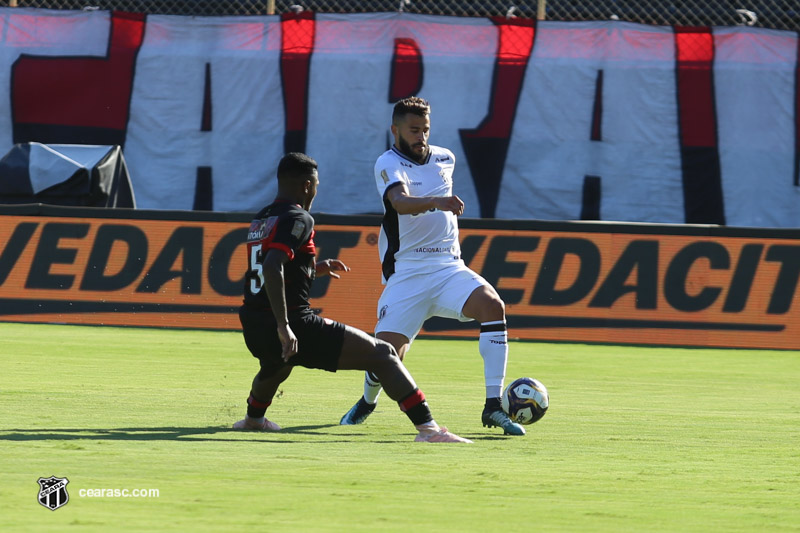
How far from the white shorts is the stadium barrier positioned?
280 inches

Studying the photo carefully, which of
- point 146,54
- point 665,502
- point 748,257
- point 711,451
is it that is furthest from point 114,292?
point 665,502

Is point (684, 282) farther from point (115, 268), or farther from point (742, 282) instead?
point (115, 268)

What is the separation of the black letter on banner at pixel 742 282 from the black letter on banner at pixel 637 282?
35.5 inches

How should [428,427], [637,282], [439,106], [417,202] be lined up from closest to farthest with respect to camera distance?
[428,427] → [417,202] → [637,282] → [439,106]

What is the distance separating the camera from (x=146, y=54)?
66.2ft

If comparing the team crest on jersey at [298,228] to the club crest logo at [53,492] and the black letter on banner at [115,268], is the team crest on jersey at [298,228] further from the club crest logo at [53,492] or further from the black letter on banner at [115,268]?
the black letter on banner at [115,268]

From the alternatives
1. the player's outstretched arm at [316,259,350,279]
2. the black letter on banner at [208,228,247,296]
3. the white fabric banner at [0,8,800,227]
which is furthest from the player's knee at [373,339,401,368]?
the white fabric banner at [0,8,800,227]

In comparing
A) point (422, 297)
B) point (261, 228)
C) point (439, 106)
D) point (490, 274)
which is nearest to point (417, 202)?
point (422, 297)

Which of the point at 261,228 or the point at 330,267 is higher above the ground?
the point at 261,228

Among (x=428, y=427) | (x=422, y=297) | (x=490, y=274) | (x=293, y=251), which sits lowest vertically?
(x=490, y=274)

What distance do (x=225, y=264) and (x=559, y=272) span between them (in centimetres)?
420

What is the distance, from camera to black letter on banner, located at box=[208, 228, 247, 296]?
51.0ft

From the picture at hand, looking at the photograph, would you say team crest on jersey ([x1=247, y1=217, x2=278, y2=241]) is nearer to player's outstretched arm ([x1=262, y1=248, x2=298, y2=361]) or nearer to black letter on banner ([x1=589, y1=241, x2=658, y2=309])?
player's outstretched arm ([x1=262, y1=248, x2=298, y2=361])

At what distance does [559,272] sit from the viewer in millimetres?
15250
